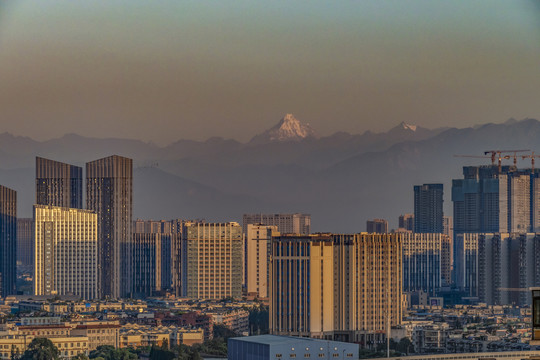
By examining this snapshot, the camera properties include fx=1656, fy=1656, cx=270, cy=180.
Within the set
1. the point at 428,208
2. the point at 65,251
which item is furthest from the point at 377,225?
the point at 65,251

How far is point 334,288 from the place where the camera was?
26391 mm

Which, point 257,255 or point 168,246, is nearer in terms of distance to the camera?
point 257,255

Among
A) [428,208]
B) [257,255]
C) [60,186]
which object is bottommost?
[257,255]

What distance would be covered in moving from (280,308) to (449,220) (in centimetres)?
1753

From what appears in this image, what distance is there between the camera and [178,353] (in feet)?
76.8

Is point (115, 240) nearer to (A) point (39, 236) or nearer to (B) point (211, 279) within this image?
(A) point (39, 236)

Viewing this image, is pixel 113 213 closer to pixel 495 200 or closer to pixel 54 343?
pixel 495 200

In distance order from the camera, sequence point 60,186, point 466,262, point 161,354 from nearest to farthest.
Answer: point 161,354
point 466,262
point 60,186

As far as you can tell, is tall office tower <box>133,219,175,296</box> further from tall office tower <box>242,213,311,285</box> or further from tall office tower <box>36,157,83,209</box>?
tall office tower <box>36,157,83,209</box>

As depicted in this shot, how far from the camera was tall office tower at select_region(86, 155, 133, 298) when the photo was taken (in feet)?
137

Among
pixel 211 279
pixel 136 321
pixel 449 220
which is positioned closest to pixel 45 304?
pixel 136 321

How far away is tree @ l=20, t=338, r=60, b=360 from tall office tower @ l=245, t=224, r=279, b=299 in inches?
461

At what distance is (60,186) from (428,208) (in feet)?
33.8

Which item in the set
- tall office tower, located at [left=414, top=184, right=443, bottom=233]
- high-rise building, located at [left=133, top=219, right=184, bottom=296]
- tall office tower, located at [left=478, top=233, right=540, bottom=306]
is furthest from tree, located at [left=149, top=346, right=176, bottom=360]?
tall office tower, located at [left=414, top=184, right=443, bottom=233]
